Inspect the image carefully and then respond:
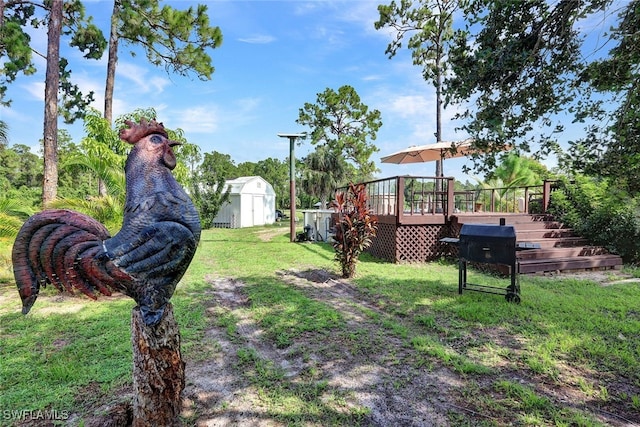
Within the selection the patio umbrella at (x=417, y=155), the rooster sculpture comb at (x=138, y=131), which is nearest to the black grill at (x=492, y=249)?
the rooster sculpture comb at (x=138, y=131)

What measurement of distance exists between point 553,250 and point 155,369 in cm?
890

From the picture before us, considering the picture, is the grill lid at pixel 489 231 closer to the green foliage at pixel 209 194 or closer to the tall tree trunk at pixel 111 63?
the tall tree trunk at pixel 111 63

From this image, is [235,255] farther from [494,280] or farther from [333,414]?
[333,414]

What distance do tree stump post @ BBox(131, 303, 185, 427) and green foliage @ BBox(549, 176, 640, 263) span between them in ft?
29.6

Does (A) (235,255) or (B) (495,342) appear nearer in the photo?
(B) (495,342)

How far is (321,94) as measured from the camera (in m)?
26.4

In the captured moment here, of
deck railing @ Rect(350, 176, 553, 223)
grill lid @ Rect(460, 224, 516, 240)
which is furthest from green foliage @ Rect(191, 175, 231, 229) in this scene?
grill lid @ Rect(460, 224, 516, 240)

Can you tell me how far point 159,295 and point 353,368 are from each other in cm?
194

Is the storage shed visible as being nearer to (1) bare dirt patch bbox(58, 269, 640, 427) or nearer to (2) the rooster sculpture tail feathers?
(1) bare dirt patch bbox(58, 269, 640, 427)

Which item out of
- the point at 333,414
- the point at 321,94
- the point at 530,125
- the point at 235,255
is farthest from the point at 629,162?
the point at 321,94

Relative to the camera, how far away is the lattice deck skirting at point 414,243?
335 inches

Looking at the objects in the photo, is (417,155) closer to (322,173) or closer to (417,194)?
(417,194)

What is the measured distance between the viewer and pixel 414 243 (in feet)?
28.3

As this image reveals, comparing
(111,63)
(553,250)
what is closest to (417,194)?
(553,250)
